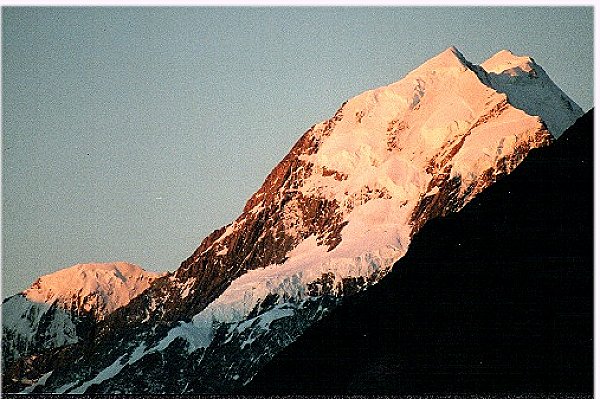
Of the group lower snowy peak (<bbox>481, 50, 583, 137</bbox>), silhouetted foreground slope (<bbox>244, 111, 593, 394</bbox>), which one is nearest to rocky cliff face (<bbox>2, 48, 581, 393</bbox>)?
lower snowy peak (<bbox>481, 50, 583, 137</bbox>)

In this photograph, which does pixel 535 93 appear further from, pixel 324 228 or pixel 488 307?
pixel 488 307

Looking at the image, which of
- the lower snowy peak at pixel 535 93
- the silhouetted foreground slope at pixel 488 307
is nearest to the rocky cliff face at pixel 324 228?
the lower snowy peak at pixel 535 93

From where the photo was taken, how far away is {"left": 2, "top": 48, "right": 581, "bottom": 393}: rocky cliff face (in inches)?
6029

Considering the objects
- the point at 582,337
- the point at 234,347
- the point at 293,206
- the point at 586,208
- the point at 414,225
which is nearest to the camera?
the point at 582,337

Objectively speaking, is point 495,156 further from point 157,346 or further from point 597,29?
point 597,29

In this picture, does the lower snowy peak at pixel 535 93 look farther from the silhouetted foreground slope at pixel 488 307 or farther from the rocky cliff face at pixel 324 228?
the silhouetted foreground slope at pixel 488 307

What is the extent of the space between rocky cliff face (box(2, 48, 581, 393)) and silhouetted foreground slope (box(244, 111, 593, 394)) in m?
80.9

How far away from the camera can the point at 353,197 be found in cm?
18588

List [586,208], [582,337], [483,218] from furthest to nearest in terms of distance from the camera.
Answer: [483,218] < [586,208] < [582,337]

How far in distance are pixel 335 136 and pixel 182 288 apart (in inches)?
1496

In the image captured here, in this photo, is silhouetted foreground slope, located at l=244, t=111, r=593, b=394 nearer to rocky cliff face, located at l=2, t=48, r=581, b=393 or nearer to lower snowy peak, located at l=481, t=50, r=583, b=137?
rocky cliff face, located at l=2, t=48, r=581, b=393

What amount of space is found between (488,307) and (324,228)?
5151 inches

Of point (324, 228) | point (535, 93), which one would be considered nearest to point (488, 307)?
point (324, 228)

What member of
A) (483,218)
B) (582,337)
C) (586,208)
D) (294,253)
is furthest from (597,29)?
(294,253)
